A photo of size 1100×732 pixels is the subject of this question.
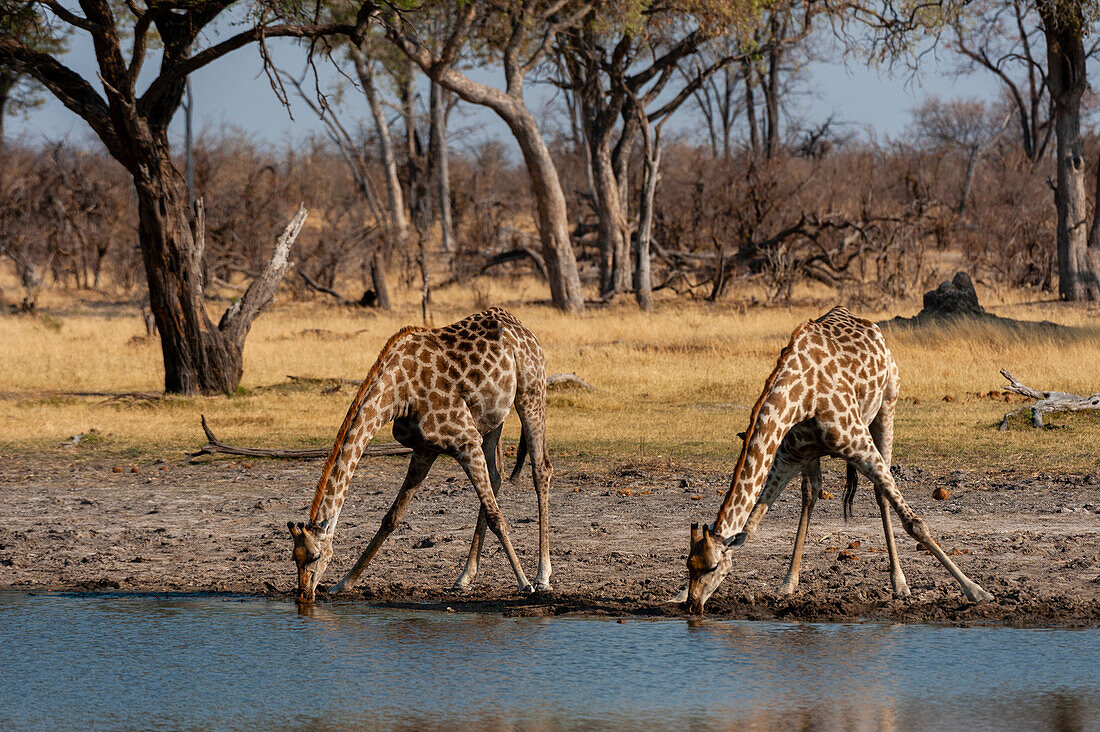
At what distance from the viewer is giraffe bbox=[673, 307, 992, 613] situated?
216 inches

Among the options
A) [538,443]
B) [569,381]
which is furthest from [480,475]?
[569,381]

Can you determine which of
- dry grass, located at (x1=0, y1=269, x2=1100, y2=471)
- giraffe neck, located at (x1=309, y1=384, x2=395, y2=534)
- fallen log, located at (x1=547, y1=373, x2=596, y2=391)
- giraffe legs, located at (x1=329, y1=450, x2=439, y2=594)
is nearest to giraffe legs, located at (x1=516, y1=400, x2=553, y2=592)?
giraffe legs, located at (x1=329, y1=450, x2=439, y2=594)

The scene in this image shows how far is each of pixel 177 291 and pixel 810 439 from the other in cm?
1017

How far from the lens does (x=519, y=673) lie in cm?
501

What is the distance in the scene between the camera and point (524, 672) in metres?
5.02

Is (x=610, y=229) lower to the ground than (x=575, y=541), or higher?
higher

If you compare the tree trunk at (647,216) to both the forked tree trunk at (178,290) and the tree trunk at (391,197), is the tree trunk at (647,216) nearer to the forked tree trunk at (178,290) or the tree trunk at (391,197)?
the tree trunk at (391,197)

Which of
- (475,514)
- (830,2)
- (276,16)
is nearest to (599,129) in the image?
(830,2)

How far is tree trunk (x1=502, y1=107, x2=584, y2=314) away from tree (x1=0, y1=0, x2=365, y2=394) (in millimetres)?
9245

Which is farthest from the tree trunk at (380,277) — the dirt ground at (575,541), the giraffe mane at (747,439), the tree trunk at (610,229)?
the giraffe mane at (747,439)

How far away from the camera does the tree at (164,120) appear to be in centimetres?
1362

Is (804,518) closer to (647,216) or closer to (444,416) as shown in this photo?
(444,416)

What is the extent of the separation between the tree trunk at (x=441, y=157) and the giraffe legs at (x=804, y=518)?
31.5 meters

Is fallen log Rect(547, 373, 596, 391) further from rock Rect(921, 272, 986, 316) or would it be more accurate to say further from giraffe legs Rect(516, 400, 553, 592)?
giraffe legs Rect(516, 400, 553, 592)
